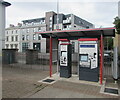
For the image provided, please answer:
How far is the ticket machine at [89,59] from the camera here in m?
6.26

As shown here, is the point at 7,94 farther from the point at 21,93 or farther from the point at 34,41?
the point at 34,41

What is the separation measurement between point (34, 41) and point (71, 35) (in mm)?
32290

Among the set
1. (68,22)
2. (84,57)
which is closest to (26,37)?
(68,22)

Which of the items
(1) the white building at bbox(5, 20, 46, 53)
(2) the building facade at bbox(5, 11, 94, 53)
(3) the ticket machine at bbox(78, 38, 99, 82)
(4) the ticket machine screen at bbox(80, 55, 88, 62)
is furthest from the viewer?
(1) the white building at bbox(5, 20, 46, 53)

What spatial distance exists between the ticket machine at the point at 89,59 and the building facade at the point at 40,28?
90.0 ft

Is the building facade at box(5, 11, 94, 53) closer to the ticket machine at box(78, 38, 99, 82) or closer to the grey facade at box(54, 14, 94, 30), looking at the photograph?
the grey facade at box(54, 14, 94, 30)

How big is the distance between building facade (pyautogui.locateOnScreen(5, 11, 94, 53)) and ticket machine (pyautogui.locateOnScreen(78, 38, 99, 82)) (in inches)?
1080

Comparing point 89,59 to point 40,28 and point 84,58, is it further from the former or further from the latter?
point 40,28

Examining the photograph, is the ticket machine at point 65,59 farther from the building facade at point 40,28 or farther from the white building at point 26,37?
the white building at point 26,37

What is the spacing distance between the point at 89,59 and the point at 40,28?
33.1m

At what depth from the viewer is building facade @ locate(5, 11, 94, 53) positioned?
120ft

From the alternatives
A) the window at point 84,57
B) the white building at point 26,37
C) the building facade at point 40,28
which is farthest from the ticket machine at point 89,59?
the white building at point 26,37

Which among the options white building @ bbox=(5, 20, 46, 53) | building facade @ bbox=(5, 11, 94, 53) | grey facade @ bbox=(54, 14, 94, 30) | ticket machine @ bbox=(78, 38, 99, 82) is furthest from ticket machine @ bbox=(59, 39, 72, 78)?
grey facade @ bbox=(54, 14, 94, 30)

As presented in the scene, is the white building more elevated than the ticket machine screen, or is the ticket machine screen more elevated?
the white building
